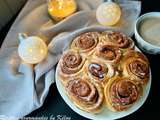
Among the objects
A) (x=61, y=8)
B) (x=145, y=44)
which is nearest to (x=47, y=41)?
(x=61, y=8)

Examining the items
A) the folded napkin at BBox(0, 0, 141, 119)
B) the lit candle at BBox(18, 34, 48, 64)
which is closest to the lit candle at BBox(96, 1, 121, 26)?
the folded napkin at BBox(0, 0, 141, 119)

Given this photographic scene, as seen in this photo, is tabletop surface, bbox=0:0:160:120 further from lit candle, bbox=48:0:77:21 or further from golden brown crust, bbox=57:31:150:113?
lit candle, bbox=48:0:77:21

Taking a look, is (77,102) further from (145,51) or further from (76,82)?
(145,51)

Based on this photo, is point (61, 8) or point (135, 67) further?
point (61, 8)

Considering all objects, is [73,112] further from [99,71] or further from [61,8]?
[61,8]

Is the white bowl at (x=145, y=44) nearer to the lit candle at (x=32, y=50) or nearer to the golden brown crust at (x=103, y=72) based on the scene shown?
the golden brown crust at (x=103, y=72)

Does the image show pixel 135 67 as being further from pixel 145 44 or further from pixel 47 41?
pixel 47 41
